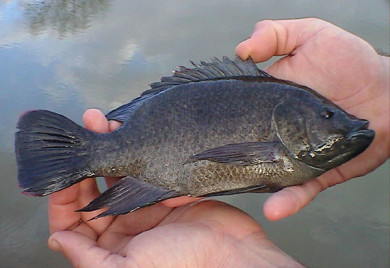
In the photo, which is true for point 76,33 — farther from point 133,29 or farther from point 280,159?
point 280,159

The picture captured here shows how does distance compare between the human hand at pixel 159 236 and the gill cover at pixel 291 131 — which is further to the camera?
the gill cover at pixel 291 131

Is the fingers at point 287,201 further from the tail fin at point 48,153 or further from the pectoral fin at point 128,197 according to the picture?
the tail fin at point 48,153

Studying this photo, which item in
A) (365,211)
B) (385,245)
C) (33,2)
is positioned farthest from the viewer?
(33,2)

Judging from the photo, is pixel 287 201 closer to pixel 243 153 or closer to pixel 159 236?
pixel 243 153

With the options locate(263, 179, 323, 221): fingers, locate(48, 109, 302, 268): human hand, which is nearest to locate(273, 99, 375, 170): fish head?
locate(263, 179, 323, 221): fingers

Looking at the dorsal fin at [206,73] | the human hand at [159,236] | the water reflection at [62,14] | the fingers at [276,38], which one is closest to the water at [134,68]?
the water reflection at [62,14]

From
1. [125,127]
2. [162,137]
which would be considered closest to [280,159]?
[162,137]
